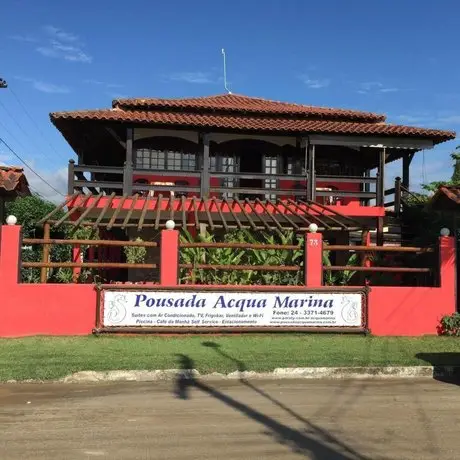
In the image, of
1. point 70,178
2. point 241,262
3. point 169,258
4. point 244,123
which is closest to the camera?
point 169,258

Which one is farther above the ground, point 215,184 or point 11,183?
point 215,184

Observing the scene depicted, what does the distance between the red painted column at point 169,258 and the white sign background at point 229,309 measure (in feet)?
1.25

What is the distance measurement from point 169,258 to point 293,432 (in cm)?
626

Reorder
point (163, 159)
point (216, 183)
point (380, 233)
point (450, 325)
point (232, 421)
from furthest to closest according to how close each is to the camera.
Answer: point (163, 159) → point (216, 183) → point (380, 233) → point (450, 325) → point (232, 421)

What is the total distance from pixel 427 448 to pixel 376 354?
4.48m

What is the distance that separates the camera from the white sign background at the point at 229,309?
10914 millimetres

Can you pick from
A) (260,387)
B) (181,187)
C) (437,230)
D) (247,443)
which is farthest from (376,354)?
(181,187)

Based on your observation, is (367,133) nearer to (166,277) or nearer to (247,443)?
(166,277)

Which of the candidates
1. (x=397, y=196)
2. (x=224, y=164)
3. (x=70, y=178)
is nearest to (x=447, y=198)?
(x=397, y=196)

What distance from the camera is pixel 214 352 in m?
9.48

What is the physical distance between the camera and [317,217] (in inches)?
608

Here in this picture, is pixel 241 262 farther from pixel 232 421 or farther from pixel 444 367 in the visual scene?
pixel 232 421

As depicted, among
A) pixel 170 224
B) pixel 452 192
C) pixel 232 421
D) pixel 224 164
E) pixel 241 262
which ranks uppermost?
pixel 224 164

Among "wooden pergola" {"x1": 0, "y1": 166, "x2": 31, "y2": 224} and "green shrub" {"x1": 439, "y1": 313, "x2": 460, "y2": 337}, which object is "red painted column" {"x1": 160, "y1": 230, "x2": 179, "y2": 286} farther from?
"green shrub" {"x1": 439, "y1": 313, "x2": 460, "y2": 337}
